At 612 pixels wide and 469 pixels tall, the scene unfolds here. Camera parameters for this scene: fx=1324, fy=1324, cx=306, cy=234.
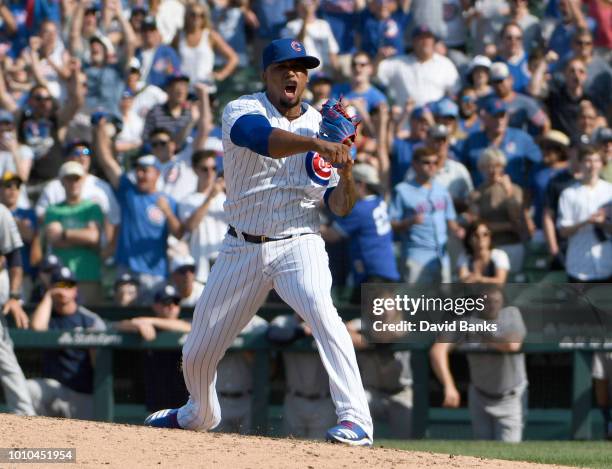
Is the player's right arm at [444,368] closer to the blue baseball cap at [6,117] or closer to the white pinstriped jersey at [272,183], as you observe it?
the white pinstriped jersey at [272,183]

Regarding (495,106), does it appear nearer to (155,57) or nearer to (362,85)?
(362,85)

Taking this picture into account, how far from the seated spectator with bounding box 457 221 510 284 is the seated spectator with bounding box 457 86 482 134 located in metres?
1.77

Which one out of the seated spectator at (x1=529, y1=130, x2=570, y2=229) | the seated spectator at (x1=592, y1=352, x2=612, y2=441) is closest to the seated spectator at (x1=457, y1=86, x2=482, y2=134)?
the seated spectator at (x1=529, y1=130, x2=570, y2=229)

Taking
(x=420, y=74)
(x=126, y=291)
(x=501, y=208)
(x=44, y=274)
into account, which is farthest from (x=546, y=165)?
→ (x=44, y=274)

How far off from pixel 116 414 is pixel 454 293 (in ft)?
8.21

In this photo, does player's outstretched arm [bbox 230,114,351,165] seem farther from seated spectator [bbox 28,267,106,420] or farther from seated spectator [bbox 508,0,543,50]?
seated spectator [bbox 508,0,543,50]

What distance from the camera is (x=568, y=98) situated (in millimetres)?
11164

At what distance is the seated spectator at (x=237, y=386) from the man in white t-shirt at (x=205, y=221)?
40.6 inches

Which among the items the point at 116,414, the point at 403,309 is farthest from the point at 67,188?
the point at 403,309

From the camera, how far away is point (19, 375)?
8.29 meters

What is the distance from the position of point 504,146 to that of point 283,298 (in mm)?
4934

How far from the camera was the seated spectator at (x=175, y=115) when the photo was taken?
11.3 metres

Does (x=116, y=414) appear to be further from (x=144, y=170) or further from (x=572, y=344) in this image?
(x=572, y=344)

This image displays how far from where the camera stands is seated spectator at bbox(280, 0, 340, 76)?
1205 cm
